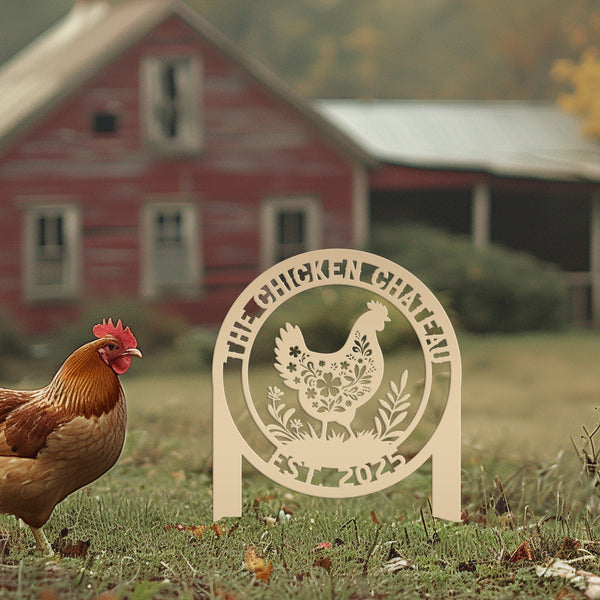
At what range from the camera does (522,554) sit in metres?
4.94

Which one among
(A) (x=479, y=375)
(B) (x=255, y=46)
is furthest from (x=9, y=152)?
(B) (x=255, y=46)

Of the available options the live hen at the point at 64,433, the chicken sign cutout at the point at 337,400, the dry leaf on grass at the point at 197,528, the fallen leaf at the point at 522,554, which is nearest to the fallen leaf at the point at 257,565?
the dry leaf on grass at the point at 197,528

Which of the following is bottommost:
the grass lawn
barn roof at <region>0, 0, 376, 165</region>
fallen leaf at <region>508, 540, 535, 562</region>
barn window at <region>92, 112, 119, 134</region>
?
the grass lawn

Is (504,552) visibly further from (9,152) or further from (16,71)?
(16,71)

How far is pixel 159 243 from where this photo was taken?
1822 centimetres

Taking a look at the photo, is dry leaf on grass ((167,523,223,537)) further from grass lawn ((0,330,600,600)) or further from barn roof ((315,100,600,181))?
barn roof ((315,100,600,181))

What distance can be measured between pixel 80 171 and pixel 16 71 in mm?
4896

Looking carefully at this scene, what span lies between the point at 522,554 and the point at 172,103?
14.4 metres

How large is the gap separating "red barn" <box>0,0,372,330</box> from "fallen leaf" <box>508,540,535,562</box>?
13.3 meters

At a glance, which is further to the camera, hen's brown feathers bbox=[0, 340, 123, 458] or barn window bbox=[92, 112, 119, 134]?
barn window bbox=[92, 112, 119, 134]

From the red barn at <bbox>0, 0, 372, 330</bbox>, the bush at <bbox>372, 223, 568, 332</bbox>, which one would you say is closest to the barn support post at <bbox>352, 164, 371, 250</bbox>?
the red barn at <bbox>0, 0, 372, 330</bbox>

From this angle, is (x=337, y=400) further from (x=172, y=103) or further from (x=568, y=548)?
(x=172, y=103)

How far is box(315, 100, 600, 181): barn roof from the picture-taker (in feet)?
64.5

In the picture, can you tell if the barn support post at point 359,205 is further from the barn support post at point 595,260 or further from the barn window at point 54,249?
the barn window at point 54,249
